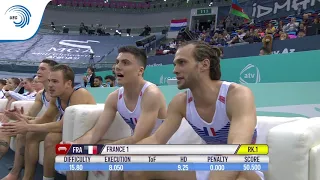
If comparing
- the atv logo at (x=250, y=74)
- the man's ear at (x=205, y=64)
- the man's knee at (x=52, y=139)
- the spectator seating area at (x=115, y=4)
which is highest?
the spectator seating area at (x=115, y=4)

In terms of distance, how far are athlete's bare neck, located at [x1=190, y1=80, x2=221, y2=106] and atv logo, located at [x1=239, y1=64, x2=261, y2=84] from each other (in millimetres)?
2140

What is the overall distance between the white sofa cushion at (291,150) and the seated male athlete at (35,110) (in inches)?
74.0

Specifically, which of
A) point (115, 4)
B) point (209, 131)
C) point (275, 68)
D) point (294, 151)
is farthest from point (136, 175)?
point (115, 4)

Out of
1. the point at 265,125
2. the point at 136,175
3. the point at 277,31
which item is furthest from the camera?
the point at 277,31

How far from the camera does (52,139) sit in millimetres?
2396

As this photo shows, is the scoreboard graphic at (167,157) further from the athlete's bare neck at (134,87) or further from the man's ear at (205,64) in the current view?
the athlete's bare neck at (134,87)

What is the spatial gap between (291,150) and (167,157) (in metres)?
0.47

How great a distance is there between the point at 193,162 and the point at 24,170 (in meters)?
1.91

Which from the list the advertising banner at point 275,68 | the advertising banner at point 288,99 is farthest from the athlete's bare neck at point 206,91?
Result: the advertising banner at point 275,68

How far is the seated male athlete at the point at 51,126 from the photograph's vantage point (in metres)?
2.37

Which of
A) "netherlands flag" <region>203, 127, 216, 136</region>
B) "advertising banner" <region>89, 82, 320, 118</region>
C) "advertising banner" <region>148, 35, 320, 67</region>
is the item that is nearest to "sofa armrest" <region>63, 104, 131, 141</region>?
"netherlands flag" <region>203, 127, 216, 136</region>

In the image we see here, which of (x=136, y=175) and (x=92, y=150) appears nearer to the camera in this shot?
(x=92, y=150)

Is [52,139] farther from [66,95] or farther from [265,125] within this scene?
[265,125]

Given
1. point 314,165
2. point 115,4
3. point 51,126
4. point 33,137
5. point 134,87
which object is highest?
point 115,4
